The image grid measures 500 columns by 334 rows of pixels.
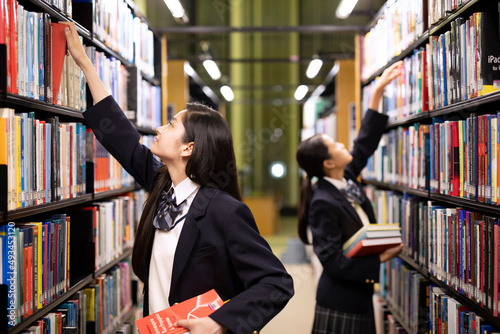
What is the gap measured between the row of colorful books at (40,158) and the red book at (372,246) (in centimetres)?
136

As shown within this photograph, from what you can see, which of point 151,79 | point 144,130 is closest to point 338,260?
point 144,130

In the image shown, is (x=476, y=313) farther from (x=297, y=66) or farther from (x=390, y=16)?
(x=297, y=66)

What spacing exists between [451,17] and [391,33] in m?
1.12

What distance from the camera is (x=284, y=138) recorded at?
13.0 m

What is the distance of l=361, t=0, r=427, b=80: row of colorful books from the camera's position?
264cm

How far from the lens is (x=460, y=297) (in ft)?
6.80

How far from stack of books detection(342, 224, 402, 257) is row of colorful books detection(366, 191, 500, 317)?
0.61 feet

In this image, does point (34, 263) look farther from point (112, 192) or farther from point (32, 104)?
point (112, 192)

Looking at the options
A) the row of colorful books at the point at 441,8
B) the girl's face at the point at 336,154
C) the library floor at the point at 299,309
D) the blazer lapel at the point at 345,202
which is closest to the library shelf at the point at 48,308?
the blazer lapel at the point at 345,202

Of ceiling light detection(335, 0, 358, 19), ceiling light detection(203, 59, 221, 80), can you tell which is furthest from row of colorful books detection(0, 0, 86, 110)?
ceiling light detection(203, 59, 221, 80)

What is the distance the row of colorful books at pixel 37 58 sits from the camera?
61.6 inches

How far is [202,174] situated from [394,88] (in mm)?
1925

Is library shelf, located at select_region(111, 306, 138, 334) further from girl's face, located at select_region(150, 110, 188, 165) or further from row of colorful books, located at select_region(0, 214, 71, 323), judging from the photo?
girl's face, located at select_region(150, 110, 188, 165)

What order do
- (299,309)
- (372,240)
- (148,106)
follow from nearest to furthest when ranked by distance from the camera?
1. (372,240)
2. (148,106)
3. (299,309)
